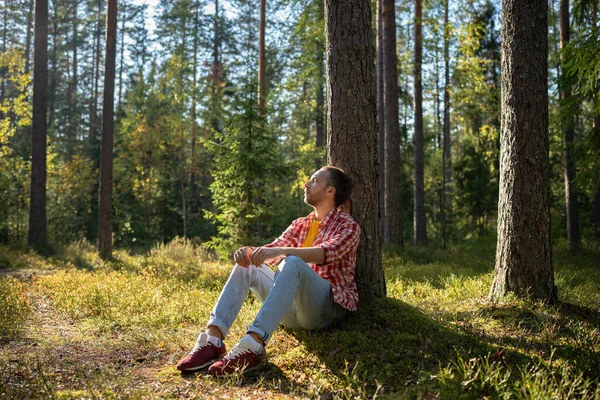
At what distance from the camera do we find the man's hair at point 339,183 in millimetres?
4341

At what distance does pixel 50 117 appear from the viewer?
102 feet

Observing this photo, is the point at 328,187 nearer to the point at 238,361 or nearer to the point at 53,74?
the point at 238,361

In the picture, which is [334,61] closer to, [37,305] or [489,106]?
[37,305]

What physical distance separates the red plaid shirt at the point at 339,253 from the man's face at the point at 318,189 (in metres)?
0.16

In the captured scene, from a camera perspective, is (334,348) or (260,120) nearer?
(334,348)

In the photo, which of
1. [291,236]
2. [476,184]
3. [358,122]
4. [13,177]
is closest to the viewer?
[291,236]

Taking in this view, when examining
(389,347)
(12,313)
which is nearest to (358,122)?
(389,347)

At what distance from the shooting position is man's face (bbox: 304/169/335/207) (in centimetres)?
427

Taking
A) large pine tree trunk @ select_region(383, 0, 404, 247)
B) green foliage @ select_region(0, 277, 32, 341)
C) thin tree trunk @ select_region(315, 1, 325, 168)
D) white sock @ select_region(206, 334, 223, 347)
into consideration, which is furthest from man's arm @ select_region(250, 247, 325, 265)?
thin tree trunk @ select_region(315, 1, 325, 168)

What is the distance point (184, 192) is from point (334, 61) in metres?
17.8

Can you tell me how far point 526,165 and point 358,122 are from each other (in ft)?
5.92

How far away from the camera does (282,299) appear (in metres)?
3.48

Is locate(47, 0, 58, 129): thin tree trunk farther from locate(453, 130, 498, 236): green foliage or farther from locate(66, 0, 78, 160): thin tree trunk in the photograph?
locate(453, 130, 498, 236): green foliage

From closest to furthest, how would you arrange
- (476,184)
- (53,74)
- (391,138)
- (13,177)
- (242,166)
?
1. (242,166)
2. (391,138)
3. (13,177)
4. (476,184)
5. (53,74)
